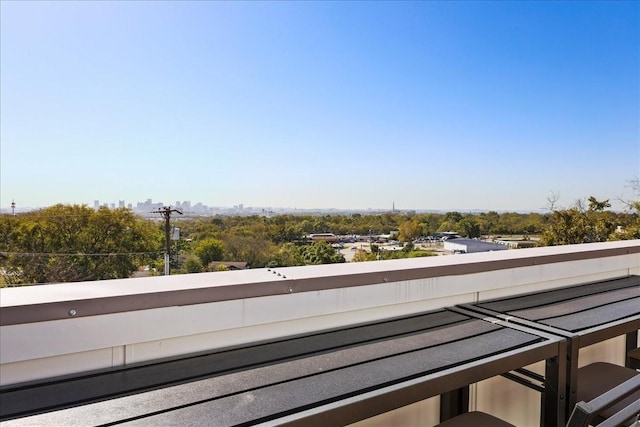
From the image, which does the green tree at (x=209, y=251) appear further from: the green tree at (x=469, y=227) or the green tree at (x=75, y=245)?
the green tree at (x=469, y=227)

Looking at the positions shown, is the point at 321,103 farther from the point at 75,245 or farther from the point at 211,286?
the point at 211,286

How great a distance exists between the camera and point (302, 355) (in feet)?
3.31

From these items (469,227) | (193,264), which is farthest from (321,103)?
(193,264)

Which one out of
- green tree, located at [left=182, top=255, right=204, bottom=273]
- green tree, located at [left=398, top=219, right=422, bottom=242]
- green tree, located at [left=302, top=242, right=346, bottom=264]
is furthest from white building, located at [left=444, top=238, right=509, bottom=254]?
green tree, located at [left=182, top=255, right=204, bottom=273]

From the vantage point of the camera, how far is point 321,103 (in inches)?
1057

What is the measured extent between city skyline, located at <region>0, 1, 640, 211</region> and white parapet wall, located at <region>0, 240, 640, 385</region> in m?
9.25

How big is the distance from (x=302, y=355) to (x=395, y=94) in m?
24.3

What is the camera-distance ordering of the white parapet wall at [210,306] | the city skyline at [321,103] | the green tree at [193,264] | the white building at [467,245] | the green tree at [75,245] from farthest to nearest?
the green tree at [75,245] < the green tree at [193,264] < the white building at [467,245] < the city skyline at [321,103] < the white parapet wall at [210,306]

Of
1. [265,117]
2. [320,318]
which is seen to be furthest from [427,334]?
[265,117]

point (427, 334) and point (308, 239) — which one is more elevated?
point (427, 334)

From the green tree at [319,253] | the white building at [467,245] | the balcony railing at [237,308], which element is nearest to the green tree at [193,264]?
the green tree at [319,253]

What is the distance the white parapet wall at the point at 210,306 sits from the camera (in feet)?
2.71

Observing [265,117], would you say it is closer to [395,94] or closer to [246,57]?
[246,57]

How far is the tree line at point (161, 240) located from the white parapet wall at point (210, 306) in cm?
2005
